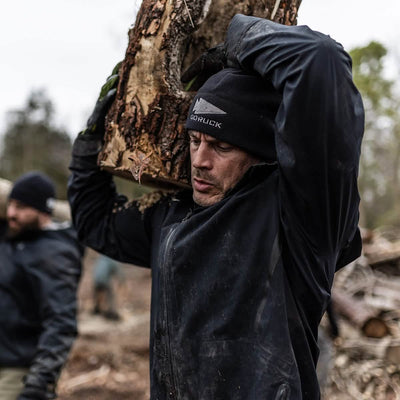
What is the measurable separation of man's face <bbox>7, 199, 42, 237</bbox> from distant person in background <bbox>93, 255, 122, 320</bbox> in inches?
247

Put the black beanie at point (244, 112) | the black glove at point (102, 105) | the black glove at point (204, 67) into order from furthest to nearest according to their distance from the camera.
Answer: the black glove at point (102, 105) < the black glove at point (204, 67) < the black beanie at point (244, 112)

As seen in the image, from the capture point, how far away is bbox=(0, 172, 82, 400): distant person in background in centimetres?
335

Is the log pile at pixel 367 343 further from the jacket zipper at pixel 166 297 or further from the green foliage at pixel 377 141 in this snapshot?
the green foliage at pixel 377 141

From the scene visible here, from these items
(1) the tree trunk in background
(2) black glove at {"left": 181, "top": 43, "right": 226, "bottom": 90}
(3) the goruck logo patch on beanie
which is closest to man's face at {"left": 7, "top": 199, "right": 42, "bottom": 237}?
Answer: (1) the tree trunk in background

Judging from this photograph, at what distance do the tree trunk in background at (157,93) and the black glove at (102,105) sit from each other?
0.11m

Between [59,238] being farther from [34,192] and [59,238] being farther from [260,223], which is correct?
[260,223]

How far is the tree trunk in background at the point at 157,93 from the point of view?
199cm

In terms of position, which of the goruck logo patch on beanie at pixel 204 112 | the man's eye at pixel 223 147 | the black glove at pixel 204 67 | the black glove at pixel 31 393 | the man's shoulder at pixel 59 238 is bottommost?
the black glove at pixel 31 393

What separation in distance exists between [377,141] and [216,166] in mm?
21123

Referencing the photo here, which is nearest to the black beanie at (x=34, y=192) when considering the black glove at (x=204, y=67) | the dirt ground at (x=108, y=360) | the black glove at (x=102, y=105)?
the black glove at (x=102, y=105)

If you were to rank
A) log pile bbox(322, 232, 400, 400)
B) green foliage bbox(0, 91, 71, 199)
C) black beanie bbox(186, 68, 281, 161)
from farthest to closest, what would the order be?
green foliage bbox(0, 91, 71, 199) → log pile bbox(322, 232, 400, 400) → black beanie bbox(186, 68, 281, 161)

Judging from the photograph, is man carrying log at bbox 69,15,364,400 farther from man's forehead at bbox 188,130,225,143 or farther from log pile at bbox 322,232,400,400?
log pile at bbox 322,232,400,400

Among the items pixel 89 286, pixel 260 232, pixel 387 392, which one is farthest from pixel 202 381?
pixel 89 286

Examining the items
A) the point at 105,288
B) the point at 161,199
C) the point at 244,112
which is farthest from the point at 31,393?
the point at 105,288
